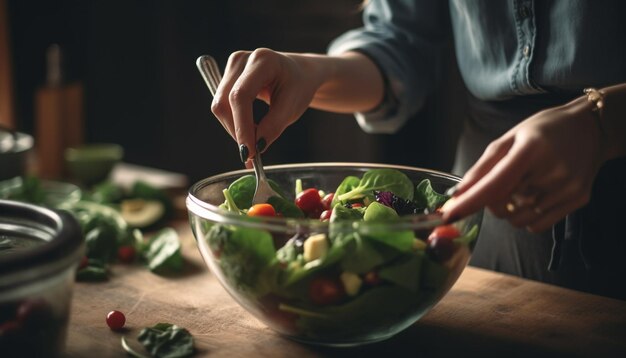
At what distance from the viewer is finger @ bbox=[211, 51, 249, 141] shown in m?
1.12

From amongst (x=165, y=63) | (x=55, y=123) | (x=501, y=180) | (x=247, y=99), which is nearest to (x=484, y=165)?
(x=501, y=180)

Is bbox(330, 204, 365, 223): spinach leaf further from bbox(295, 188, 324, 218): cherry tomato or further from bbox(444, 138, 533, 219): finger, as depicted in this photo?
bbox(444, 138, 533, 219): finger

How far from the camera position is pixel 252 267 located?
88cm

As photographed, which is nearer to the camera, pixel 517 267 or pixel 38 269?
pixel 38 269

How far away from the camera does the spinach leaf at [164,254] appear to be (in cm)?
130

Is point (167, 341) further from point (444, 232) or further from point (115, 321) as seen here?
point (444, 232)

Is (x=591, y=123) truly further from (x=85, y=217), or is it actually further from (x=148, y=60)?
(x=148, y=60)

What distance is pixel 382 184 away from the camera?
3.63 ft

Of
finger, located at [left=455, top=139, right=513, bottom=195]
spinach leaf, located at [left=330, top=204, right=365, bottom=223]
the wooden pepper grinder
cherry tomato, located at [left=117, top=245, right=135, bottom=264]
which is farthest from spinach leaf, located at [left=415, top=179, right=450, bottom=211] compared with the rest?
the wooden pepper grinder

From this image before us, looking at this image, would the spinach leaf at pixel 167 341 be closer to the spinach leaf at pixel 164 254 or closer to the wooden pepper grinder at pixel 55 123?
the spinach leaf at pixel 164 254

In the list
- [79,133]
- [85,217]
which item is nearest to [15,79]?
[79,133]

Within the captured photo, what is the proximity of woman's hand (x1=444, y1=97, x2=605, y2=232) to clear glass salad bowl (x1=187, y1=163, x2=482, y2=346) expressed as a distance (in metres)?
0.07

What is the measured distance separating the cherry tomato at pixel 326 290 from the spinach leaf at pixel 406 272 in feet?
0.17

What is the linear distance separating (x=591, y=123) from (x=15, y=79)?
10.9 ft
